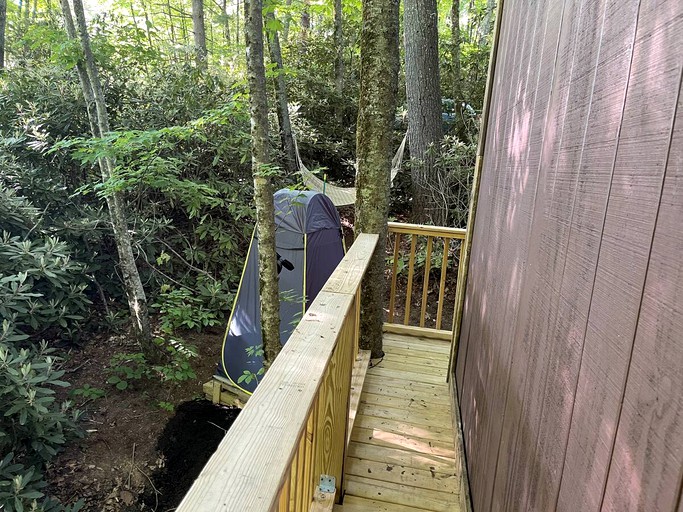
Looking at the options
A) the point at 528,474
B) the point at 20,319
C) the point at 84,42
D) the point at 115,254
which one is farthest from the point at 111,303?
the point at 528,474

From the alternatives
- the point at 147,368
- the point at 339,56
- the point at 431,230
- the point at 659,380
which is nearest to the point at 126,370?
the point at 147,368

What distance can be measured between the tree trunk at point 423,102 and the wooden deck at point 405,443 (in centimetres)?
286

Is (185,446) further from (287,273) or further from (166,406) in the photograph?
(287,273)

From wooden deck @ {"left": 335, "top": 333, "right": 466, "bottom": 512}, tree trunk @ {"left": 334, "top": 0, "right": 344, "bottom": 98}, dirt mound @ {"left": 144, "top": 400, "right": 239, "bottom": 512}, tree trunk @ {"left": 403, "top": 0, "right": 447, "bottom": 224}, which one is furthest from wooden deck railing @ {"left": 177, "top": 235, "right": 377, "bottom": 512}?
tree trunk @ {"left": 334, "top": 0, "right": 344, "bottom": 98}

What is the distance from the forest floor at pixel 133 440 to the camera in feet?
9.95

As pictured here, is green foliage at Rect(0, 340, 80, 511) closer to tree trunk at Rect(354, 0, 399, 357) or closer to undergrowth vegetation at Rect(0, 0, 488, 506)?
undergrowth vegetation at Rect(0, 0, 488, 506)

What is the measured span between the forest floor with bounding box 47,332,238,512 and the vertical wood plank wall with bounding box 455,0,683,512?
101 inches

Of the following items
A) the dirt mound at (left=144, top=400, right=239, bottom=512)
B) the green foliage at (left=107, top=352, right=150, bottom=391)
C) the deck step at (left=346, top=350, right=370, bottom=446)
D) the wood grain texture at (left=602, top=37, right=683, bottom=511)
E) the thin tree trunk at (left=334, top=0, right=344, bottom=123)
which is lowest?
the dirt mound at (left=144, top=400, right=239, bottom=512)

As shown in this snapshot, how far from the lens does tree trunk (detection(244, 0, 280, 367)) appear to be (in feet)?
7.96

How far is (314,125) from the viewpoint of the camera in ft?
25.5

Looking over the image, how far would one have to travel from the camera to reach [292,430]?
751mm

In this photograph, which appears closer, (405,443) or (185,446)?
(405,443)

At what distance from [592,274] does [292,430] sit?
0.60 m

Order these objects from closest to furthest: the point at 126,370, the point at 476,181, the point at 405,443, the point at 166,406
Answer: the point at 405,443 < the point at 476,181 < the point at 166,406 < the point at 126,370
